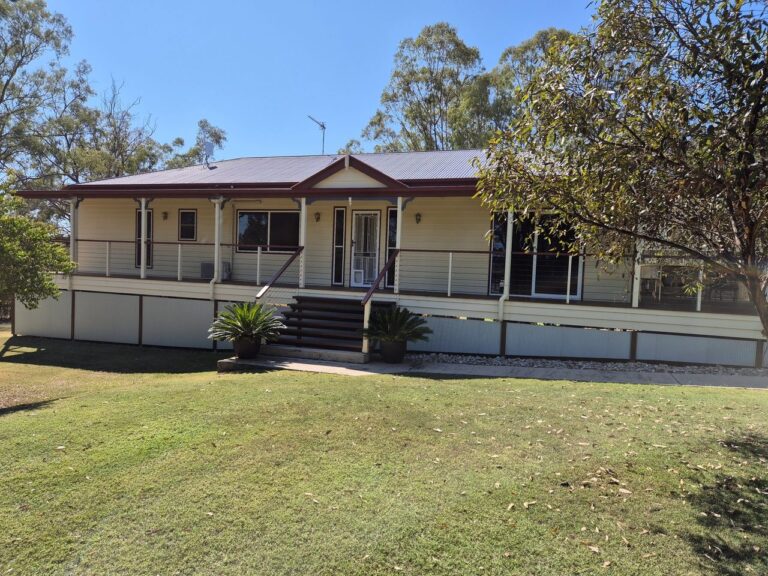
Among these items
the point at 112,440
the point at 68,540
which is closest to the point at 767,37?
the point at 68,540

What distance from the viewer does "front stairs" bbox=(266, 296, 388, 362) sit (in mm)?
10781

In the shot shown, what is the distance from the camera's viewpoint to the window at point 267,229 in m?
15.2

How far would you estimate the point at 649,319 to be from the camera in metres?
10.7

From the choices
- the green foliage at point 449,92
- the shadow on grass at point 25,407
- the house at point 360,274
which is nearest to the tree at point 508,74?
the green foliage at point 449,92

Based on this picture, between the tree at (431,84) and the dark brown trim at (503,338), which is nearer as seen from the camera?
the dark brown trim at (503,338)

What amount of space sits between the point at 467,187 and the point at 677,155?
305 inches

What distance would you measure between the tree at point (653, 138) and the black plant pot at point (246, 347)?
276 inches

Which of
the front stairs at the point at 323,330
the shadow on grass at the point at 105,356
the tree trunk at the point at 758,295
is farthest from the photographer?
the shadow on grass at the point at 105,356

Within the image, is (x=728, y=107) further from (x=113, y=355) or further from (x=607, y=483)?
(x=113, y=355)

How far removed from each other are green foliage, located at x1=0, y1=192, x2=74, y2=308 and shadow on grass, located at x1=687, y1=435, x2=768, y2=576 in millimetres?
10838

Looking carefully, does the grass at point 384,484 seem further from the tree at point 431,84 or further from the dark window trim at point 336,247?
the tree at point 431,84

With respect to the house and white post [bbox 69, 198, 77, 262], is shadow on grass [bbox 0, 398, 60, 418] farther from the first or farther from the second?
white post [bbox 69, 198, 77, 262]

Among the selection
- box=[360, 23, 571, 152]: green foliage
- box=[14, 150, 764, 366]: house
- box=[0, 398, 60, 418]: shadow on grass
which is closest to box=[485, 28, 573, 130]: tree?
box=[360, 23, 571, 152]: green foliage

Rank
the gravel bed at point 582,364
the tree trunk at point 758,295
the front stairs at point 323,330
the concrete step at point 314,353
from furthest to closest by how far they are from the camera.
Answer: the front stairs at point 323,330 → the concrete step at point 314,353 → the gravel bed at point 582,364 → the tree trunk at point 758,295
